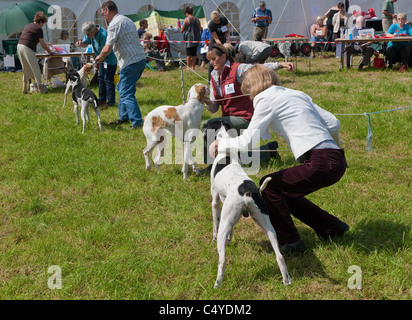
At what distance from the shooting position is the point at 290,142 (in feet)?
10.7

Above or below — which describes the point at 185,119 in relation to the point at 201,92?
below

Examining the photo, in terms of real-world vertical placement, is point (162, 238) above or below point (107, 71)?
below

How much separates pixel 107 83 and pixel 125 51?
1.73 metres

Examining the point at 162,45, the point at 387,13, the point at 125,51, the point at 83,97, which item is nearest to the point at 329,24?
the point at 387,13

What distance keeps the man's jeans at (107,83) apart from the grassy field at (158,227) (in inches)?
71.7

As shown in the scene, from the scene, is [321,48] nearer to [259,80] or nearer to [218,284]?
[259,80]

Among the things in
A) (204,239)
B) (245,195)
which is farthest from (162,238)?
(245,195)

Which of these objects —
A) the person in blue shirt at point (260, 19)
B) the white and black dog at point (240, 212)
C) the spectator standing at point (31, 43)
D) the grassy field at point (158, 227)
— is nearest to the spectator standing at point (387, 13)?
the person in blue shirt at point (260, 19)

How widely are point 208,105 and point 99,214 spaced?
201cm

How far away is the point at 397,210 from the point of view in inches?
163

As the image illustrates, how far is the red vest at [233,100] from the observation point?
5230mm

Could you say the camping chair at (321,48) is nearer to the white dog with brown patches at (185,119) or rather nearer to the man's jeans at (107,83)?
the man's jeans at (107,83)

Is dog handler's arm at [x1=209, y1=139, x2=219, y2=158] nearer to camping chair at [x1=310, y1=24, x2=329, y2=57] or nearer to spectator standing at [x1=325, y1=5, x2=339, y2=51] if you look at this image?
camping chair at [x1=310, y1=24, x2=329, y2=57]
